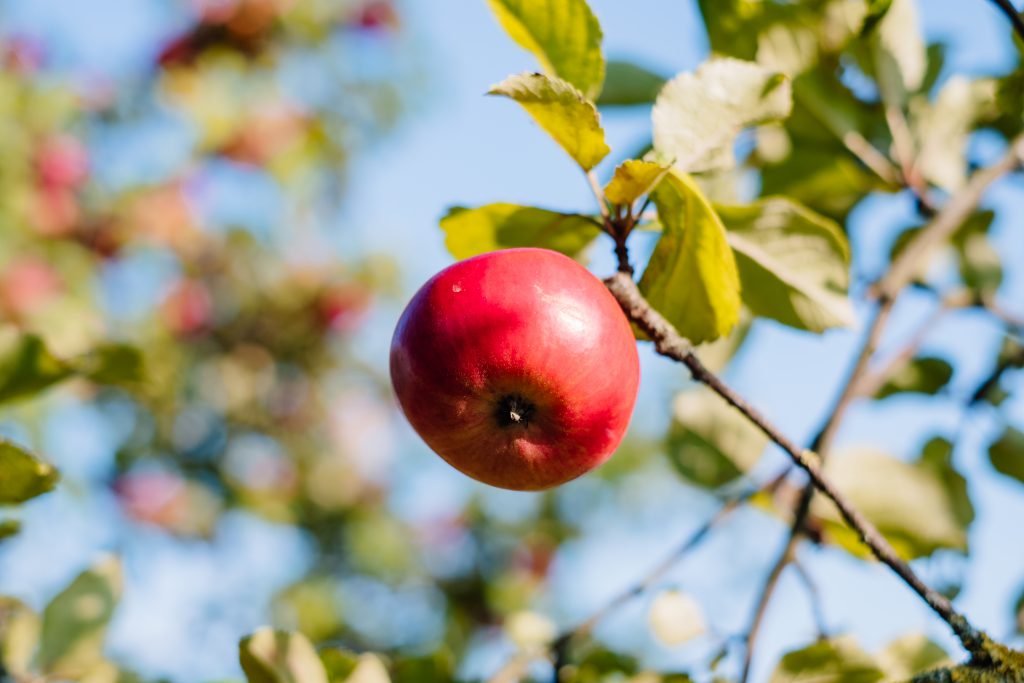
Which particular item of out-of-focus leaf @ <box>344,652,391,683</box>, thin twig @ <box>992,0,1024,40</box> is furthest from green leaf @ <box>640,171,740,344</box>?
out-of-focus leaf @ <box>344,652,391,683</box>

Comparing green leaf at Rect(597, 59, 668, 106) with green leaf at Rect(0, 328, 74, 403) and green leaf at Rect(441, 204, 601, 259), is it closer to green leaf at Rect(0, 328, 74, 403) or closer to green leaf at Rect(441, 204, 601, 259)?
green leaf at Rect(441, 204, 601, 259)

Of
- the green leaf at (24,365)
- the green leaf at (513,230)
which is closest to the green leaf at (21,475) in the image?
the green leaf at (24,365)

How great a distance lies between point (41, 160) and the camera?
384 cm

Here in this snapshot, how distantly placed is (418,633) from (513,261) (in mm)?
4305

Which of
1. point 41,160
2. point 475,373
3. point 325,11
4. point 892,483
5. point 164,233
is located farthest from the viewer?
point 325,11

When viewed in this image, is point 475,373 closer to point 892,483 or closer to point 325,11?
point 892,483

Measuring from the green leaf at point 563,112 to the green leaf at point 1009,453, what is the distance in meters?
0.85

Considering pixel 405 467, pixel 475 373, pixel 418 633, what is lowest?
pixel 418 633

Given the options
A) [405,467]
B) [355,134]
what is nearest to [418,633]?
[405,467]

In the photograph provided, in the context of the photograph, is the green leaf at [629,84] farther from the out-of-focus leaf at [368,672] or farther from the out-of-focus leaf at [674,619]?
the out-of-focus leaf at [368,672]

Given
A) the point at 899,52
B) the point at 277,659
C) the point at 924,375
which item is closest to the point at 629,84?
the point at 899,52

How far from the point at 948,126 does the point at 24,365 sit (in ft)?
4.19

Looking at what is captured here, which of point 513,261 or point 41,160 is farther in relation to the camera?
point 41,160

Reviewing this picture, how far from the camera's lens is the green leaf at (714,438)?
1.25 metres
